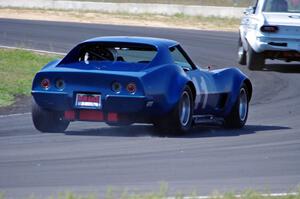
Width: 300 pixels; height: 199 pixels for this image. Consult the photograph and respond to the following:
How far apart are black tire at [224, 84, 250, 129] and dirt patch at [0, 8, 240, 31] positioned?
24410 mm

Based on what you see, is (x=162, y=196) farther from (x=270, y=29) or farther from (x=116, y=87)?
(x=270, y=29)

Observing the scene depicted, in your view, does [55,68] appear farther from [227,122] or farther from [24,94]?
[24,94]

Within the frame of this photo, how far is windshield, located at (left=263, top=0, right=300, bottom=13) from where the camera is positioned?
883 inches

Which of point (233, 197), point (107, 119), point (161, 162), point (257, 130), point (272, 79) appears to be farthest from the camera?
point (272, 79)

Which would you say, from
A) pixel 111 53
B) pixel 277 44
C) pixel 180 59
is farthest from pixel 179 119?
pixel 277 44

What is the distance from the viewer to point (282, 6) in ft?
73.7

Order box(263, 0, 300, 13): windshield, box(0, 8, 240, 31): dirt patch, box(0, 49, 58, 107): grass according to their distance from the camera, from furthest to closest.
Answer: box(0, 8, 240, 31): dirt patch → box(263, 0, 300, 13): windshield → box(0, 49, 58, 107): grass

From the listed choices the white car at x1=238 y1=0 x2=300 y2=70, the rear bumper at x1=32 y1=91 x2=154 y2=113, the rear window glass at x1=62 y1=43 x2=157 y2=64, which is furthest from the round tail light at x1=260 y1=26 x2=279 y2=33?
the rear bumper at x1=32 y1=91 x2=154 y2=113

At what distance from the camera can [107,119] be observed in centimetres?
1191

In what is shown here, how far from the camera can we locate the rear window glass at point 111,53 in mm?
12414

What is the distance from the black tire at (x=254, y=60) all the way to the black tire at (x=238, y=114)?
346 inches

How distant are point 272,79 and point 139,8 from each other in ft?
87.6

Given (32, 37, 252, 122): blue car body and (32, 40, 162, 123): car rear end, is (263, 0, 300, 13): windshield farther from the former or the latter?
(32, 40, 162, 123): car rear end

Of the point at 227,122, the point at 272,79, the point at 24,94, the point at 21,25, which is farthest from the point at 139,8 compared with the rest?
the point at 227,122
